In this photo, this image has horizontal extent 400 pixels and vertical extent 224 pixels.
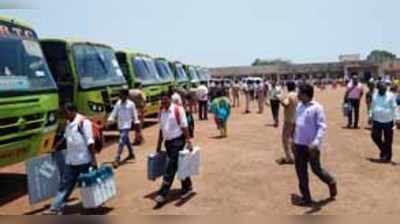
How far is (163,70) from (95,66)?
9611mm

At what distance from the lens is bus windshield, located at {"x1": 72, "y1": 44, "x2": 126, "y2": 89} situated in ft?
47.6

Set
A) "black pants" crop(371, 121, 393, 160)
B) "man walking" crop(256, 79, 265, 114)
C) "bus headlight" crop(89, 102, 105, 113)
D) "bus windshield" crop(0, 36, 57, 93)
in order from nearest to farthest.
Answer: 1. "bus windshield" crop(0, 36, 57, 93)
2. "black pants" crop(371, 121, 393, 160)
3. "bus headlight" crop(89, 102, 105, 113)
4. "man walking" crop(256, 79, 265, 114)

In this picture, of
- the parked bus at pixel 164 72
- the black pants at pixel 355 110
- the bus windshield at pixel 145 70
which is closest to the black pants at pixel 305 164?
the black pants at pixel 355 110

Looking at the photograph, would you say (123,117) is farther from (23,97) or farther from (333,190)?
(333,190)

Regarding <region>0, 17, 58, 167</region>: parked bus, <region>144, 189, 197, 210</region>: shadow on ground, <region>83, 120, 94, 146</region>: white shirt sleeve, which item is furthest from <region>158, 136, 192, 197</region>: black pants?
<region>0, 17, 58, 167</region>: parked bus

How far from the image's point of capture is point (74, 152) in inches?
342

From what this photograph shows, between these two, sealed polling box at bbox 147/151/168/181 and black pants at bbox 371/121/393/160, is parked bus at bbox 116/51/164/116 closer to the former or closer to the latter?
black pants at bbox 371/121/393/160

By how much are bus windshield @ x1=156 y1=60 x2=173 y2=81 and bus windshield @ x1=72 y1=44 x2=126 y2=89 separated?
7245 mm

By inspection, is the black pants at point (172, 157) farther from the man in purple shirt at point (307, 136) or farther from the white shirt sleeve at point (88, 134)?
the man in purple shirt at point (307, 136)

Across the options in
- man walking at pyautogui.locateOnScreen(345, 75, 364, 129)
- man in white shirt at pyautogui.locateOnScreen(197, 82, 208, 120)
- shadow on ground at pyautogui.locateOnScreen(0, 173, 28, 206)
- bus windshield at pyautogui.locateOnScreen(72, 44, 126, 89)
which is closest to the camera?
shadow on ground at pyautogui.locateOnScreen(0, 173, 28, 206)

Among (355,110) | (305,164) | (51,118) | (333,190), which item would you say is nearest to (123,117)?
(51,118)

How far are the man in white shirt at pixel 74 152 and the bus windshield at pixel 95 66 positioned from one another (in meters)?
5.72

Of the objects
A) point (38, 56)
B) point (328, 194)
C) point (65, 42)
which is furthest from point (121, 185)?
point (65, 42)

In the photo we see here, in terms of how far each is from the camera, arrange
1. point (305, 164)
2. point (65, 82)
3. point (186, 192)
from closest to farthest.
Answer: point (305, 164) → point (186, 192) → point (65, 82)
